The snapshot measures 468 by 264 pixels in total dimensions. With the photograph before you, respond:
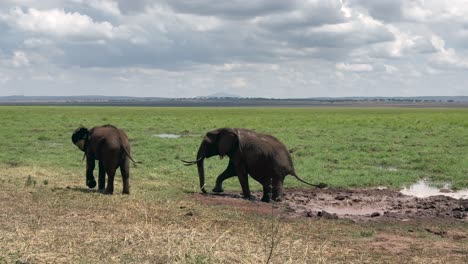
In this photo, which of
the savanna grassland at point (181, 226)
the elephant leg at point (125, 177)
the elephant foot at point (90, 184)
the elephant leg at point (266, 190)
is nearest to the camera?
the savanna grassland at point (181, 226)

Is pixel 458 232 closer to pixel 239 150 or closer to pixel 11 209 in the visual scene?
pixel 239 150

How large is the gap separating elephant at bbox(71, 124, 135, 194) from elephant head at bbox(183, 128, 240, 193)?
2.10 meters

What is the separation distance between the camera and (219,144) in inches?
622

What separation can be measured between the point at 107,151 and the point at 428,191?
34.4 ft

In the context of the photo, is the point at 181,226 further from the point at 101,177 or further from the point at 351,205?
the point at 351,205

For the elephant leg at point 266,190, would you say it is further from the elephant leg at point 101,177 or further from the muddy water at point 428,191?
the muddy water at point 428,191

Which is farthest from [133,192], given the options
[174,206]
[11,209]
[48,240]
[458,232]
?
[458,232]

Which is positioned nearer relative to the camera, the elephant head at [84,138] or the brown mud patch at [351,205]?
the brown mud patch at [351,205]

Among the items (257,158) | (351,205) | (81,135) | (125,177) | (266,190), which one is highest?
(81,135)

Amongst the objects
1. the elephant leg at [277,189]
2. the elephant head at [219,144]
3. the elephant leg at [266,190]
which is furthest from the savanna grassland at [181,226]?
the elephant leg at [277,189]

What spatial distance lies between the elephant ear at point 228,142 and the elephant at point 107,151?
103 inches

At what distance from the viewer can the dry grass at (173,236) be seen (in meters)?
8.41

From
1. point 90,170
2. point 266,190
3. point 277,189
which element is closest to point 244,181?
point 266,190

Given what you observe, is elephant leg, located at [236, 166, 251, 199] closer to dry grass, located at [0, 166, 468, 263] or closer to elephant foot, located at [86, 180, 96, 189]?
dry grass, located at [0, 166, 468, 263]
